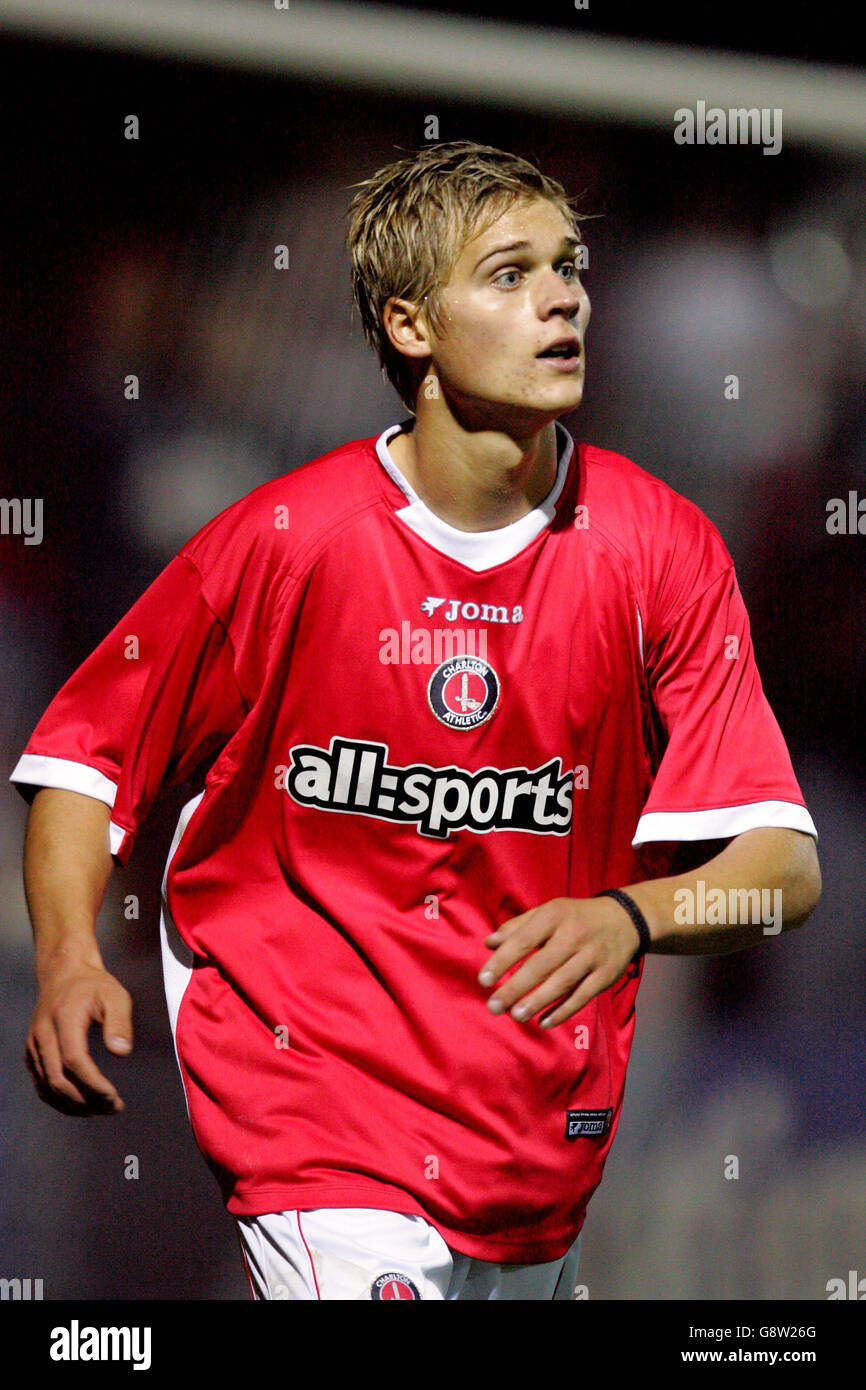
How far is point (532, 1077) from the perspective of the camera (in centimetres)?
172

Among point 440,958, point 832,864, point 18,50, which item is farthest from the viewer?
point 832,864

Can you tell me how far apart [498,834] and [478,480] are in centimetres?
42

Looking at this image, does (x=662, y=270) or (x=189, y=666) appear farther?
(x=662, y=270)

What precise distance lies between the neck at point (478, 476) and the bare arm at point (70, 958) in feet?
1.81

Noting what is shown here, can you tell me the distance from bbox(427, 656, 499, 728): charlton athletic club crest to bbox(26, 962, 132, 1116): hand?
1.60 ft

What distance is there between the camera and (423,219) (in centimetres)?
175

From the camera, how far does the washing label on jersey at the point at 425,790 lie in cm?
172

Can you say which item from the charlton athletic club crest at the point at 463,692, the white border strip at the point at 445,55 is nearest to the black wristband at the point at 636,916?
the charlton athletic club crest at the point at 463,692

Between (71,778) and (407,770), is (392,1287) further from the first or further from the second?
(71,778)

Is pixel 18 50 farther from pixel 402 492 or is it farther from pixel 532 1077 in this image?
pixel 532 1077

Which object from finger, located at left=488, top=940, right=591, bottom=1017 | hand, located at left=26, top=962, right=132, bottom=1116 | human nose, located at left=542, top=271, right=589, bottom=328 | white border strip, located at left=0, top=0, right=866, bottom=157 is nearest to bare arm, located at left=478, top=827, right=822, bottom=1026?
finger, located at left=488, top=940, right=591, bottom=1017

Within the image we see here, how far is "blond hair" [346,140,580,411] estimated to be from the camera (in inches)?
67.7

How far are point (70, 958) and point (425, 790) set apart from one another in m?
0.45

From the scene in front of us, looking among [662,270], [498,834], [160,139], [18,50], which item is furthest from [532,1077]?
[18,50]
